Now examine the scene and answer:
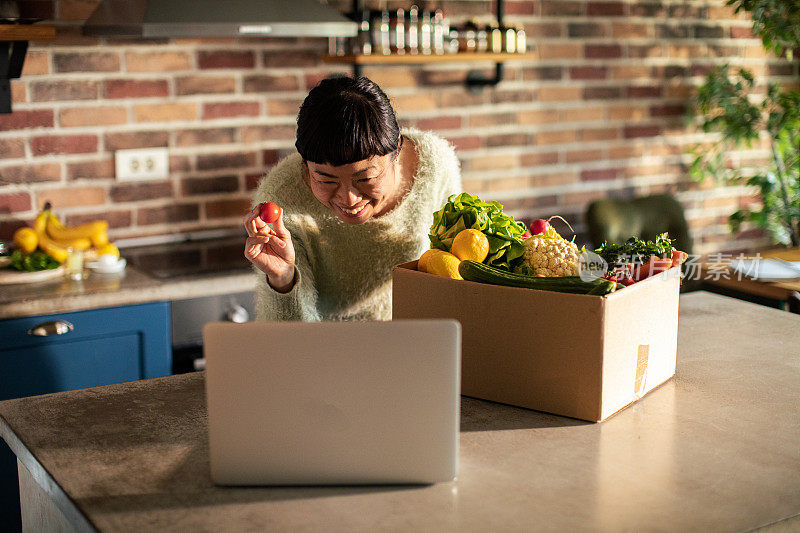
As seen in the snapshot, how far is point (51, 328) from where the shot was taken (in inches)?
92.7

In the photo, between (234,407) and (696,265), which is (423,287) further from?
(696,265)

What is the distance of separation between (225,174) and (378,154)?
59.3 inches

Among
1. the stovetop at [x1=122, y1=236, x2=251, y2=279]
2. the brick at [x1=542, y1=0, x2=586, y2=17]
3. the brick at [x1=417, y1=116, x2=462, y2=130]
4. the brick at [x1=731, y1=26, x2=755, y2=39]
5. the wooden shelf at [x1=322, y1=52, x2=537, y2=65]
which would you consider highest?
the brick at [x1=542, y1=0, x2=586, y2=17]

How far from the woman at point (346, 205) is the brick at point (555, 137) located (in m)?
1.63

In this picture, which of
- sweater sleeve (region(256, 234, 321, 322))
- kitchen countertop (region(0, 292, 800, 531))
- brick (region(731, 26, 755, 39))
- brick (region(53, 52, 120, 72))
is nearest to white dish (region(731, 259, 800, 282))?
kitchen countertop (region(0, 292, 800, 531))

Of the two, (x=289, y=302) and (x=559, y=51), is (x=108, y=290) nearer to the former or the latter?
(x=289, y=302)

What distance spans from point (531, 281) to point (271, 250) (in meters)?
0.53

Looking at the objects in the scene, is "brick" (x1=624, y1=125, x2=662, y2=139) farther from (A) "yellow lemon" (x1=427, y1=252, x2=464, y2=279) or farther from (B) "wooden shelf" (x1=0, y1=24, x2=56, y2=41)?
(A) "yellow lemon" (x1=427, y1=252, x2=464, y2=279)

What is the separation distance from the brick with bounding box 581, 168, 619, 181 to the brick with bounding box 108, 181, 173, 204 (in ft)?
5.83

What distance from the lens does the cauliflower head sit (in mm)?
1338

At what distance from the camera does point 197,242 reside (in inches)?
119

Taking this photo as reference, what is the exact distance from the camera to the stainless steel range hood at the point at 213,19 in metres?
2.41

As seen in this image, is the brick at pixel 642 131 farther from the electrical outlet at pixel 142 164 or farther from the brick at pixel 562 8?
the electrical outlet at pixel 142 164

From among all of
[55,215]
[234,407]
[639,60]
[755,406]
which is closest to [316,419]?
[234,407]
